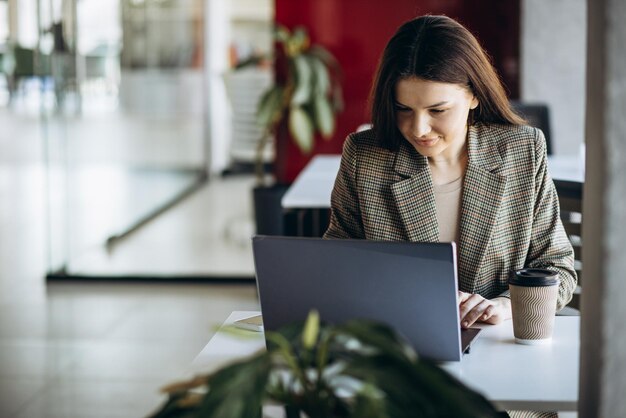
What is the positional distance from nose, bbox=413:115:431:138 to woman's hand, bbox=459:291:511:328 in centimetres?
42

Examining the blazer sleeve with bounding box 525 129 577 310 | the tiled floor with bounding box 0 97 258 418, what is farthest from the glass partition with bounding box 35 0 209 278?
the blazer sleeve with bounding box 525 129 577 310

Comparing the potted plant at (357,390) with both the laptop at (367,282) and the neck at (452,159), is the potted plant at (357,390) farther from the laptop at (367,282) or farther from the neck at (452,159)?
the neck at (452,159)

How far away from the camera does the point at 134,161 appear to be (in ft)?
26.1

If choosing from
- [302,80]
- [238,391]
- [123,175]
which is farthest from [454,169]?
[123,175]

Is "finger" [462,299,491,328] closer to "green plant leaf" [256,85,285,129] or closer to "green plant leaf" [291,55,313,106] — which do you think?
"green plant leaf" [291,55,313,106]

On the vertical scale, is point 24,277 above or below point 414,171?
below

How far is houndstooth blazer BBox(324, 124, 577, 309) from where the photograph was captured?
2.36 m

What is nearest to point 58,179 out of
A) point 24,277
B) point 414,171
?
point 24,277

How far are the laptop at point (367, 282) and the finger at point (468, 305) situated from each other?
335 millimetres

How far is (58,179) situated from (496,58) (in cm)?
315

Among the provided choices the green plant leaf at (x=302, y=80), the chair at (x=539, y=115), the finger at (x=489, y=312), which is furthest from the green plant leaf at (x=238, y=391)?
the green plant leaf at (x=302, y=80)

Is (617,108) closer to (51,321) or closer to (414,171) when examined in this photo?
(414,171)

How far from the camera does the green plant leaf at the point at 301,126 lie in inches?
266

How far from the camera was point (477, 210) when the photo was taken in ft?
7.77
